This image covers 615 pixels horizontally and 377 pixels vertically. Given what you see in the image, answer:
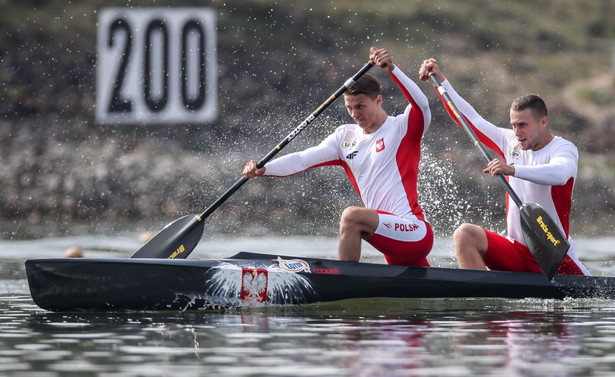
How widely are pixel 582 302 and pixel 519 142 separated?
52.8 inches

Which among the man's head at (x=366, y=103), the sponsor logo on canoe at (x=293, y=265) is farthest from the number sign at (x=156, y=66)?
the sponsor logo on canoe at (x=293, y=265)

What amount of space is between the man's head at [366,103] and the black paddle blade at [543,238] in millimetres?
1225

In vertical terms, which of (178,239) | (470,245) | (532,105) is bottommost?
(470,245)

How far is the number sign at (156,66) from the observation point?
24156 mm

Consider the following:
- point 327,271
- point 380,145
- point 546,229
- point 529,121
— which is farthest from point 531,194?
point 327,271

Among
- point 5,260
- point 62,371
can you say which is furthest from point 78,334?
point 5,260

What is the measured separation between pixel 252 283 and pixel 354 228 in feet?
2.63

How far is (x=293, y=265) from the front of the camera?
9.00m

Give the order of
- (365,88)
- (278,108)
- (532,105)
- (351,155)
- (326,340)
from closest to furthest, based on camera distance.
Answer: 1. (326,340)
2. (532,105)
3. (365,88)
4. (351,155)
5. (278,108)

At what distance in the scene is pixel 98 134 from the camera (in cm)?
2509

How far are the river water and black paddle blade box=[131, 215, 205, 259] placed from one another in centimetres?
96

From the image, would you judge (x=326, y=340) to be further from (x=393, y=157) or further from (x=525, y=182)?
(x=525, y=182)

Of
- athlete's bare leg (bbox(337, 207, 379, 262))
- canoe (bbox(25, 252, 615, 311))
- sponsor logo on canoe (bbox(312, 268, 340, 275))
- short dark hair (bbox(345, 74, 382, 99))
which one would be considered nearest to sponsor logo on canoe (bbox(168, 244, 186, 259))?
canoe (bbox(25, 252, 615, 311))

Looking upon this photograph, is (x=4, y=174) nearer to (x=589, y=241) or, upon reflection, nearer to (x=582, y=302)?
(x=589, y=241)
